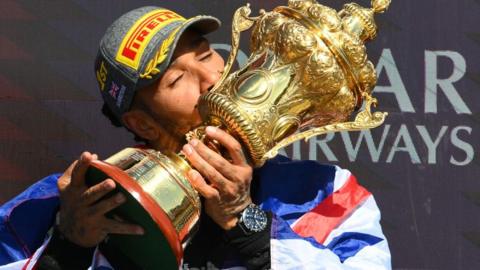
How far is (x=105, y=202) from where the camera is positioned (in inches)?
68.2

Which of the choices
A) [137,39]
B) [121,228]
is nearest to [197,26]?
[137,39]

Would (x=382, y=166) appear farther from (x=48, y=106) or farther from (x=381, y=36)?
(x=48, y=106)

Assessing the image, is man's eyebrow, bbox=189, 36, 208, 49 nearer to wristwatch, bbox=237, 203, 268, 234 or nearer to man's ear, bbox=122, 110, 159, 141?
man's ear, bbox=122, 110, 159, 141

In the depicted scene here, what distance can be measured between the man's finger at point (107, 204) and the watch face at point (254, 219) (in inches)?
9.9

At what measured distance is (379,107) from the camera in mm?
2582

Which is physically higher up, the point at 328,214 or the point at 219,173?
the point at 219,173

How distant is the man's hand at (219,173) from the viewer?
68.4 inches

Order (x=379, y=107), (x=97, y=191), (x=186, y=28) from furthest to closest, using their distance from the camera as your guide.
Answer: (x=379, y=107)
(x=186, y=28)
(x=97, y=191)

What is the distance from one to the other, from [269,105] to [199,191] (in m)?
0.22

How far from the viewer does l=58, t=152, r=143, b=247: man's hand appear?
1.72 metres

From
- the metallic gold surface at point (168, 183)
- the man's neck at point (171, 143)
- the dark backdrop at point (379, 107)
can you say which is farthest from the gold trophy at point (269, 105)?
the dark backdrop at point (379, 107)

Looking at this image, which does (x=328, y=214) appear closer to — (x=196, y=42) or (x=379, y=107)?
(x=196, y=42)

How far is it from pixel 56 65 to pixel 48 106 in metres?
0.11

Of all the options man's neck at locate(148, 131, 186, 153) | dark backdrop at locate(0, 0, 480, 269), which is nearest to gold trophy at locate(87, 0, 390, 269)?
man's neck at locate(148, 131, 186, 153)
